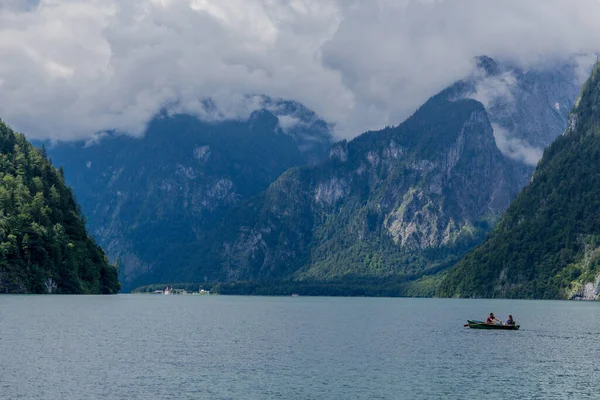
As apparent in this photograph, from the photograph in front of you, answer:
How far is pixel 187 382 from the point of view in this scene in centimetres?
8325

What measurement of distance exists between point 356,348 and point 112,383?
45.4 meters

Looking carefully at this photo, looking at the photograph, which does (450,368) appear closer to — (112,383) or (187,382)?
(187,382)

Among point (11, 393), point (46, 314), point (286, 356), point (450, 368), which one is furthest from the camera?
Answer: point (46, 314)

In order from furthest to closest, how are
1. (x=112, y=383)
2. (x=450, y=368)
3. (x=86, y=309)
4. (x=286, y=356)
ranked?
(x=86, y=309) < (x=286, y=356) < (x=450, y=368) < (x=112, y=383)

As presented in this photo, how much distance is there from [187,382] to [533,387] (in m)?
37.0

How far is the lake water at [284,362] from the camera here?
7969 cm

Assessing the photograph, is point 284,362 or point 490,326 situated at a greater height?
point 490,326

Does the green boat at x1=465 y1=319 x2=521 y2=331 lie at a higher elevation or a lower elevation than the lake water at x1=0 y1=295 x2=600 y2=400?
higher

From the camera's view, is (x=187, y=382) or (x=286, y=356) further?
(x=286, y=356)

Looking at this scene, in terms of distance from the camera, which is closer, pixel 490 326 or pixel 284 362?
pixel 284 362

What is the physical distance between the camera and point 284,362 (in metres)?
100

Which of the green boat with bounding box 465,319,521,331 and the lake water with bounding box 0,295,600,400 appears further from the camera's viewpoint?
the green boat with bounding box 465,319,521,331

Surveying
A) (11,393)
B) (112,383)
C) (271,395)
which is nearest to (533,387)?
(271,395)

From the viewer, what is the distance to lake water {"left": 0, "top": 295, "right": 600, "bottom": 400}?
79688 millimetres
